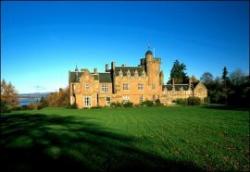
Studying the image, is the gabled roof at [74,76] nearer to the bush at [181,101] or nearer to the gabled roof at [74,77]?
the gabled roof at [74,77]

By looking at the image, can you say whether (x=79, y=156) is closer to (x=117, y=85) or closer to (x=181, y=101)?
(x=117, y=85)

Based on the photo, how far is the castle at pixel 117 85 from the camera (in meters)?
57.5

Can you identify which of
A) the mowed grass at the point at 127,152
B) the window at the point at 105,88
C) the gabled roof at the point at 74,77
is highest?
the gabled roof at the point at 74,77

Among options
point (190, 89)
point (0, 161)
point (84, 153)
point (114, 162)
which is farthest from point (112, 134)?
point (190, 89)

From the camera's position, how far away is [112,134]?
17094 millimetres

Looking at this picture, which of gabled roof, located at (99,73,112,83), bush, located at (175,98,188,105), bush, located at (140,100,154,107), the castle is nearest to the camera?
bush, located at (140,100,154,107)

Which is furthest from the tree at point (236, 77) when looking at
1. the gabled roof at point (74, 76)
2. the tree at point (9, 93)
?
the tree at point (9, 93)

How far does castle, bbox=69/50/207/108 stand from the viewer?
57.5m

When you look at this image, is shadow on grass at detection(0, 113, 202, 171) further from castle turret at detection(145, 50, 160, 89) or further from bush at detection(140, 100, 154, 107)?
castle turret at detection(145, 50, 160, 89)

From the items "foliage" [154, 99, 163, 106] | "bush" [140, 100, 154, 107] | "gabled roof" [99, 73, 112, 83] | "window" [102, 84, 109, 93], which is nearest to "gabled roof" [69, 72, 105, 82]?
"gabled roof" [99, 73, 112, 83]

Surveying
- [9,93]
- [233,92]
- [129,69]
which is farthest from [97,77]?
[233,92]

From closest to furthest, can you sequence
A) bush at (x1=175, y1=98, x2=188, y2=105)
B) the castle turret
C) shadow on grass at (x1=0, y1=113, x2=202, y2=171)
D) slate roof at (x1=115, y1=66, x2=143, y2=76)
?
shadow on grass at (x1=0, y1=113, x2=202, y2=171)
slate roof at (x1=115, y1=66, x2=143, y2=76)
the castle turret
bush at (x1=175, y1=98, x2=188, y2=105)

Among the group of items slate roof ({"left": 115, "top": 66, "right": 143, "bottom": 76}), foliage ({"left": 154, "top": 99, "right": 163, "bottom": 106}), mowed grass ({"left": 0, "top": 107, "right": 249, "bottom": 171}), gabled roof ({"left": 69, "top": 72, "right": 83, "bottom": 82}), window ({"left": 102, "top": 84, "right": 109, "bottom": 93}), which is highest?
slate roof ({"left": 115, "top": 66, "right": 143, "bottom": 76})

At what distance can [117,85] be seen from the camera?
59.2 metres
